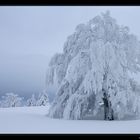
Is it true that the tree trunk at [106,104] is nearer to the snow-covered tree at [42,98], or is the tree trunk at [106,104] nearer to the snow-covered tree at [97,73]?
the snow-covered tree at [97,73]

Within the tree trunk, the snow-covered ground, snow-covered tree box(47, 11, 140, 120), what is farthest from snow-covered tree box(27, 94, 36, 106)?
the tree trunk

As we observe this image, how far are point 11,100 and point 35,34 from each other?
72 cm

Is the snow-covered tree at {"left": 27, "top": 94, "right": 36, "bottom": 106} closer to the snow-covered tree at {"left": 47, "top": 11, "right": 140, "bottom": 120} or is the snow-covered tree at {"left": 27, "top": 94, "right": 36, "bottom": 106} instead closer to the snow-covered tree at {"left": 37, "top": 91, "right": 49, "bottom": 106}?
the snow-covered tree at {"left": 37, "top": 91, "right": 49, "bottom": 106}

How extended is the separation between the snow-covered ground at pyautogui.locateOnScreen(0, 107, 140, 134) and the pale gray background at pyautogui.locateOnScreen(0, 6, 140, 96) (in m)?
0.22

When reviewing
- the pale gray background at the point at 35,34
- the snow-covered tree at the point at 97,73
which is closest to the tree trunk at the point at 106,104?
the snow-covered tree at the point at 97,73

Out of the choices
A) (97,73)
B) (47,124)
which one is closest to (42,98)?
(47,124)

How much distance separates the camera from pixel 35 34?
382 cm

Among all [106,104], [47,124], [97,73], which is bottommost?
[47,124]

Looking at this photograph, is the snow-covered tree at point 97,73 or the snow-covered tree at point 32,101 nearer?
the snow-covered tree at point 32,101

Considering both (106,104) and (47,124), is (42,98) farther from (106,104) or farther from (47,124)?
(106,104)

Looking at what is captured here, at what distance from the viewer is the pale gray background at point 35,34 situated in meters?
3.69

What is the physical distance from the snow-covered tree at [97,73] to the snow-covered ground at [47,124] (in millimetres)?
116
